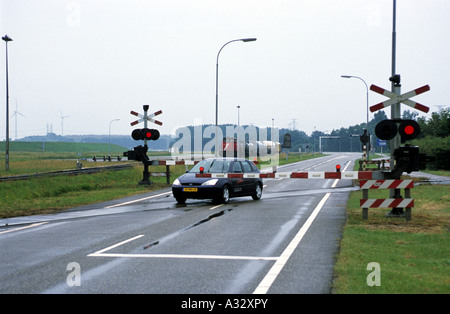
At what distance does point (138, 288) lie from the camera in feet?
20.4

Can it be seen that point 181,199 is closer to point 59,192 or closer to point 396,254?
point 59,192

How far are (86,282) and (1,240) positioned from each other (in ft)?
14.3

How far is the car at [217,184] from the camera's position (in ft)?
54.2

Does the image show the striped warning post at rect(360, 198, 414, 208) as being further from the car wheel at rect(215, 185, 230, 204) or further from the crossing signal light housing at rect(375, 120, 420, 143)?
the car wheel at rect(215, 185, 230, 204)

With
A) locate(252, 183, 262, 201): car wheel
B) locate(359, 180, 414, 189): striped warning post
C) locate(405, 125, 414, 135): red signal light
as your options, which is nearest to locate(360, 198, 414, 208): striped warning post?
locate(359, 180, 414, 189): striped warning post

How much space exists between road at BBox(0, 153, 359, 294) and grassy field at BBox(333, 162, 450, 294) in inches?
12.5

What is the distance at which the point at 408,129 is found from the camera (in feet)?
39.4

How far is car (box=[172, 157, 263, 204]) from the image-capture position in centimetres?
1652

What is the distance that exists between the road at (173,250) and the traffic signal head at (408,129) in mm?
2498

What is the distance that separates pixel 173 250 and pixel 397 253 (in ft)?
12.1

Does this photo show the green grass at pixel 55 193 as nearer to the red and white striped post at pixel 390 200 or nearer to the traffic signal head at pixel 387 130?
the red and white striped post at pixel 390 200

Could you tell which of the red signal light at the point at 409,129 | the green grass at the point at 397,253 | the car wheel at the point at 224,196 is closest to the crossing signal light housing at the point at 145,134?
the car wheel at the point at 224,196

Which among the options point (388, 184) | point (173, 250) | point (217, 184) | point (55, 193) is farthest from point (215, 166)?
point (173, 250)
